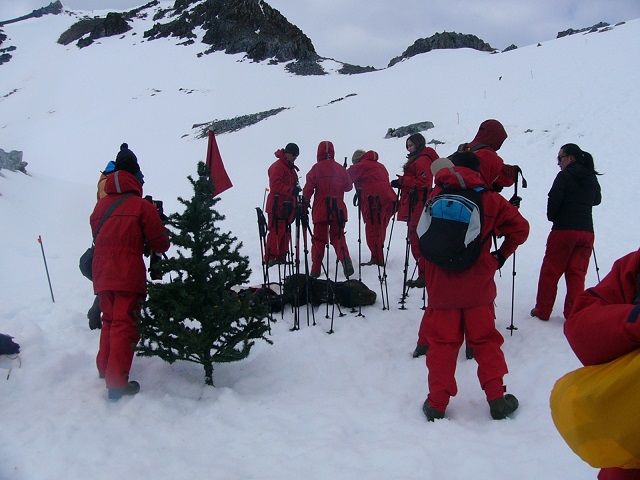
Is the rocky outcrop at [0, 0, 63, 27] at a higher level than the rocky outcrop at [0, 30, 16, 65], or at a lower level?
higher

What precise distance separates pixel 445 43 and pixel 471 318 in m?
52.3

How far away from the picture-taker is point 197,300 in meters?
3.84

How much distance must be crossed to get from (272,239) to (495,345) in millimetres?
4979

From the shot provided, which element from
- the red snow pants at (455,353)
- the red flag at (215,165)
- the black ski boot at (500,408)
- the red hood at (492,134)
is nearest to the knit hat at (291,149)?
the red flag at (215,165)

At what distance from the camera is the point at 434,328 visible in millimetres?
3619

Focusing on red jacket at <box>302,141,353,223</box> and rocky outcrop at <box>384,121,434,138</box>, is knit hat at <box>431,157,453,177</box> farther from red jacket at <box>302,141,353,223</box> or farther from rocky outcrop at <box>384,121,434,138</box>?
rocky outcrop at <box>384,121,434,138</box>

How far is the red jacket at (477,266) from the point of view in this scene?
11.6 feet

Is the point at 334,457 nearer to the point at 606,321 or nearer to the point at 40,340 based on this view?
the point at 606,321

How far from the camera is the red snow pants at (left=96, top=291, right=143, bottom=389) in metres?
3.76

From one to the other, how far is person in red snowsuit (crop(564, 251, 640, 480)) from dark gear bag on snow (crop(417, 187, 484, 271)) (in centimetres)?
151

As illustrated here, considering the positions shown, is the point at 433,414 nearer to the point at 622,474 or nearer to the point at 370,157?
the point at 622,474

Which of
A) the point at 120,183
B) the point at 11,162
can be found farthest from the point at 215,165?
the point at 11,162

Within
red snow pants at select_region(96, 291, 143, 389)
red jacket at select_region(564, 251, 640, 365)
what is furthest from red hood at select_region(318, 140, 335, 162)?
red jacket at select_region(564, 251, 640, 365)

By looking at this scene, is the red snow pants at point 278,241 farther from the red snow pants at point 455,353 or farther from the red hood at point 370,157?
the red snow pants at point 455,353
